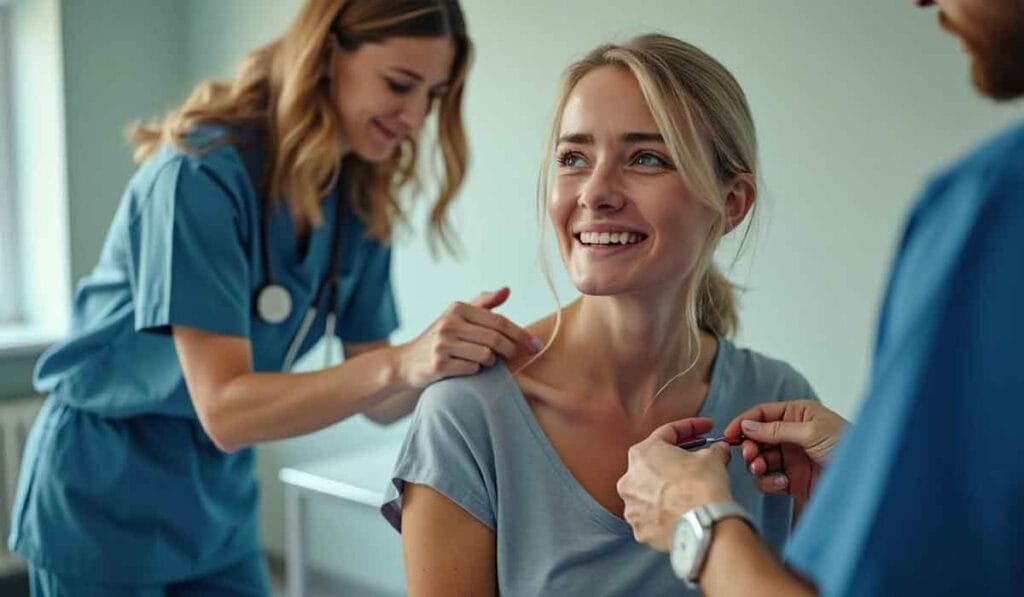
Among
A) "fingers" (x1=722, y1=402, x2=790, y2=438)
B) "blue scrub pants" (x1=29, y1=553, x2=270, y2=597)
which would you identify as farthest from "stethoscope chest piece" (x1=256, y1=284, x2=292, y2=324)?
"fingers" (x1=722, y1=402, x2=790, y2=438)

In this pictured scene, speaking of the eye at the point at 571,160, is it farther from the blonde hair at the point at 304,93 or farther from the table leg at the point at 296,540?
the table leg at the point at 296,540

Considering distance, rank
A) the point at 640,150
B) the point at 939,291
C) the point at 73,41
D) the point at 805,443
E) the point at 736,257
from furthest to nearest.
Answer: the point at 73,41 → the point at 736,257 → the point at 640,150 → the point at 805,443 → the point at 939,291

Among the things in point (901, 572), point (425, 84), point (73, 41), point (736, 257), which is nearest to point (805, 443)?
point (736, 257)

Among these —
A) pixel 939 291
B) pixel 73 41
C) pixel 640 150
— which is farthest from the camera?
pixel 73 41

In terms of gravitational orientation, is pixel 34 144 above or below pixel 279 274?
above

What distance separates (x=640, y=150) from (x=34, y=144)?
8.56 ft

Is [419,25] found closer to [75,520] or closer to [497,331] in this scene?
[497,331]

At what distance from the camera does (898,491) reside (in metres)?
0.69

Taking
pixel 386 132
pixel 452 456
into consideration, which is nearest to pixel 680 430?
pixel 452 456

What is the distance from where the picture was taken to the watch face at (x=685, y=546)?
3.11ft

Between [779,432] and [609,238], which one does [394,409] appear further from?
[779,432]

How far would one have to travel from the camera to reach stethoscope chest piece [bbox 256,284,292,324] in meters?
1.75

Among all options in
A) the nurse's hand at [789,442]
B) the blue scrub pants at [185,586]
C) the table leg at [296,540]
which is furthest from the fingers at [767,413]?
the table leg at [296,540]

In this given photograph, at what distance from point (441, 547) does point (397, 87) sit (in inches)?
30.0
